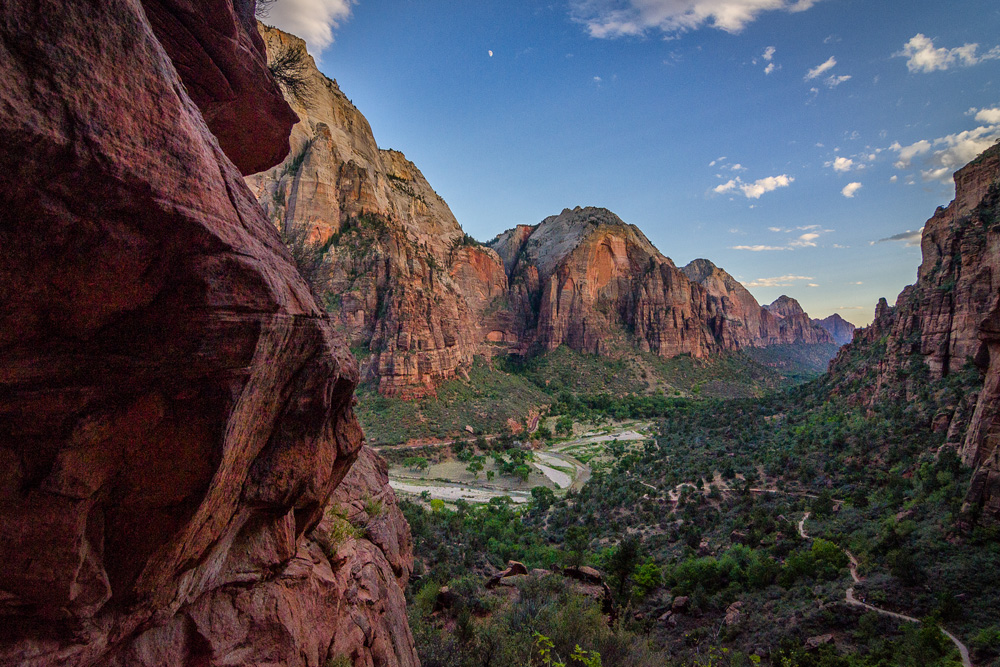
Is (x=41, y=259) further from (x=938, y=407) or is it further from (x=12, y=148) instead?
(x=938, y=407)

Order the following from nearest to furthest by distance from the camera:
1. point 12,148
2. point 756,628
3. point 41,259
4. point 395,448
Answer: point 12,148, point 41,259, point 756,628, point 395,448

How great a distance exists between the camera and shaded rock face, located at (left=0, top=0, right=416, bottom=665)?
2.91m

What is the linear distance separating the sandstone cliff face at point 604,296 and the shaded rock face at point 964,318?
57.0 m

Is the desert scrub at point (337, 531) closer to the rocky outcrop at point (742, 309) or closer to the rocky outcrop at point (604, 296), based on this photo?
the rocky outcrop at point (604, 296)

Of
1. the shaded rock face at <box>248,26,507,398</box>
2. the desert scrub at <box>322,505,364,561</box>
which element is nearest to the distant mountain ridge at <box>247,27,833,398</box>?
the shaded rock face at <box>248,26,507,398</box>

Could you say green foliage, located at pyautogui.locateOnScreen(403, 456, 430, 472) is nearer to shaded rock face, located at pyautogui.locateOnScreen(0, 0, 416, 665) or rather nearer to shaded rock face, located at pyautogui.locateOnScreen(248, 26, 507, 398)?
shaded rock face, located at pyautogui.locateOnScreen(248, 26, 507, 398)

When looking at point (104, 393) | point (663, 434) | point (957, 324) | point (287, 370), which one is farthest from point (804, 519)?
point (663, 434)

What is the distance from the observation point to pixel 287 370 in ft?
16.3

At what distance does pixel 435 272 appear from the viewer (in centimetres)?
6669

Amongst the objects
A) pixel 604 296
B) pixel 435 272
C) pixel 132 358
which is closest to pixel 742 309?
pixel 604 296

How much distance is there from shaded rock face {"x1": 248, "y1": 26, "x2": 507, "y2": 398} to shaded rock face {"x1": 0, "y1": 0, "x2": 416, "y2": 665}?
4779cm

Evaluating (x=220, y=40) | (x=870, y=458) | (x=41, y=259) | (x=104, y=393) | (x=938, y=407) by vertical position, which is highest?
(x=220, y=40)

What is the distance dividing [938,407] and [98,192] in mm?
38038

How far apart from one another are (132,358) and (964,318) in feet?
136
